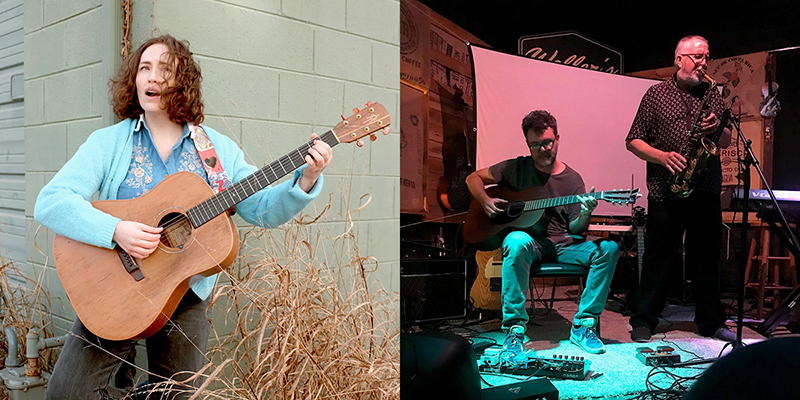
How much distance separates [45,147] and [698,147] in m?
2.40

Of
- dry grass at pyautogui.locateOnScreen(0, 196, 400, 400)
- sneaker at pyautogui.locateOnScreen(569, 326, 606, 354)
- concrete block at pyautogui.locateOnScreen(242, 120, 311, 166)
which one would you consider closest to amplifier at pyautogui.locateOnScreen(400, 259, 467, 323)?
sneaker at pyautogui.locateOnScreen(569, 326, 606, 354)

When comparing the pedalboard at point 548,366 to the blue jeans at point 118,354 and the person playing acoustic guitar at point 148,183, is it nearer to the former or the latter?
the person playing acoustic guitar at point 148,183

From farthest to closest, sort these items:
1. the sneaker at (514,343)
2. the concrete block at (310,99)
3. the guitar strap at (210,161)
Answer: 1. the concrete block at (310,99)
2. the guitar strap at (210,161)
3. the sneaker at (514,343)

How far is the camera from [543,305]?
29.8 inches

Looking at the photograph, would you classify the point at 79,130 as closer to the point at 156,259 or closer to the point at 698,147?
the point at 156,259

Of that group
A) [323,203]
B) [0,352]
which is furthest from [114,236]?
[0,352]

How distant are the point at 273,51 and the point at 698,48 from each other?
66.3 inches

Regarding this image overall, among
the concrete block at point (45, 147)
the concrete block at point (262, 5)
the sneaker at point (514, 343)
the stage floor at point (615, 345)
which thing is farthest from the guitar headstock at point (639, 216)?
the concrete block at point (45, 147)

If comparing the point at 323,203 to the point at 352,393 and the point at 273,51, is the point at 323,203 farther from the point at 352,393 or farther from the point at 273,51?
the point at 352,393

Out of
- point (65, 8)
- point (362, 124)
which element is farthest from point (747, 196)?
point (65, 8)

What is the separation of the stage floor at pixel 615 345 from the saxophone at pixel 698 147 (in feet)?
0.59

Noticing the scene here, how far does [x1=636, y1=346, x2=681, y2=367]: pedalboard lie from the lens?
2.28 feet

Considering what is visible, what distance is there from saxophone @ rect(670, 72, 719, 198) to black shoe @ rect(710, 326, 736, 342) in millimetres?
197

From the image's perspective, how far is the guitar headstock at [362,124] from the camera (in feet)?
5.15
